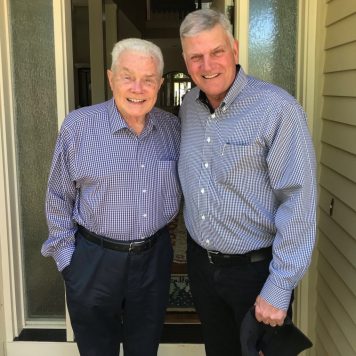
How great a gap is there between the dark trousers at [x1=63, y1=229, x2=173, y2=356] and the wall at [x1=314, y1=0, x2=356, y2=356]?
27.5 inches

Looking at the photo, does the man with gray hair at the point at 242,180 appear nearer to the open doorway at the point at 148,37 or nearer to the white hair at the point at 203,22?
the white hair at the point at 203,22

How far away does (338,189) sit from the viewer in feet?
6.58

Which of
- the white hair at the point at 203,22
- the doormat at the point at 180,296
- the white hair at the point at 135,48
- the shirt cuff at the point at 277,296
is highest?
the white hair at the point at 203,22

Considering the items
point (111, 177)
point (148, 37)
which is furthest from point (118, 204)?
point (148, 37)

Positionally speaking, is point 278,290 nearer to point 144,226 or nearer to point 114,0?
point 144,226

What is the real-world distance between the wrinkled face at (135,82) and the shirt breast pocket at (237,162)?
325mm

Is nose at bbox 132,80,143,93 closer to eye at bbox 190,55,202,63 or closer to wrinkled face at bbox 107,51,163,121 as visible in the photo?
wrinkled face at bbox 107,51,163,121

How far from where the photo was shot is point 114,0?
4.74 m

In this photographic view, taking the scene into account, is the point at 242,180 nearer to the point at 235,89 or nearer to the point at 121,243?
the point at 235,89

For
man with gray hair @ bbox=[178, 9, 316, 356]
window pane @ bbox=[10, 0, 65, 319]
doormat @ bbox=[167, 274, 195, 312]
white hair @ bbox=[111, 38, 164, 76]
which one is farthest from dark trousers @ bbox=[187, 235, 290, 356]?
window pane @ bbox=[10, 0, 65, 319]

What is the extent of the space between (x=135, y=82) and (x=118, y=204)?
0.43m

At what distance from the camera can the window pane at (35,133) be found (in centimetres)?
230

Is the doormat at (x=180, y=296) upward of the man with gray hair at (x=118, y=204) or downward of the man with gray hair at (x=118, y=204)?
downward

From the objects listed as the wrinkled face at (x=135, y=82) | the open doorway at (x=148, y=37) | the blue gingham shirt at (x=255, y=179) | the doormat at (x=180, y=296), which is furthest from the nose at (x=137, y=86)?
the doormat at (x=180, y=296)
